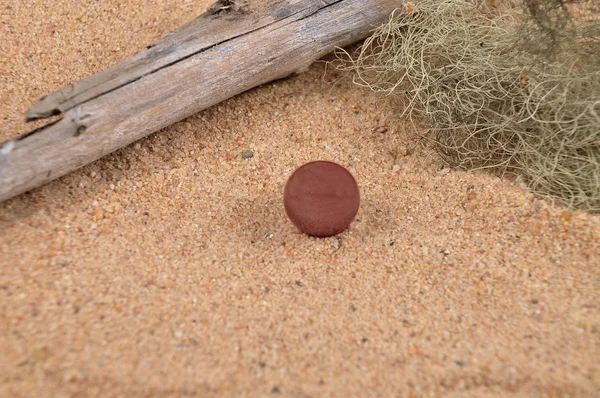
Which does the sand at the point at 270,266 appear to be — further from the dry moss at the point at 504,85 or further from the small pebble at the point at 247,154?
the dry moss at the point at 504,85

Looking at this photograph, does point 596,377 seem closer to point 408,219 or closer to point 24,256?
point 408,219

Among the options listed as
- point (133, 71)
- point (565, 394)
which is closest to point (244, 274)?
point (133, 71)

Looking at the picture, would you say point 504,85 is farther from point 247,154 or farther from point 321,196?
point 247,154

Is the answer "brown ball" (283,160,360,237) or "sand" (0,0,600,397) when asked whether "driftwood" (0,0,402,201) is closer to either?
"sand" (0,0,600,397)

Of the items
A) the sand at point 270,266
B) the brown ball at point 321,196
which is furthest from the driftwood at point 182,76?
the brown ball at point 321,196

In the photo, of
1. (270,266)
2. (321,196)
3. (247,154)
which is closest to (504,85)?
(321,196)

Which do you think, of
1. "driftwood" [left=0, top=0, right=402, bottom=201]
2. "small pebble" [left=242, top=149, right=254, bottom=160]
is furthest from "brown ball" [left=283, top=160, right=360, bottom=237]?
"driftwood" [left=0, top=0, right=402, bottom=201]
